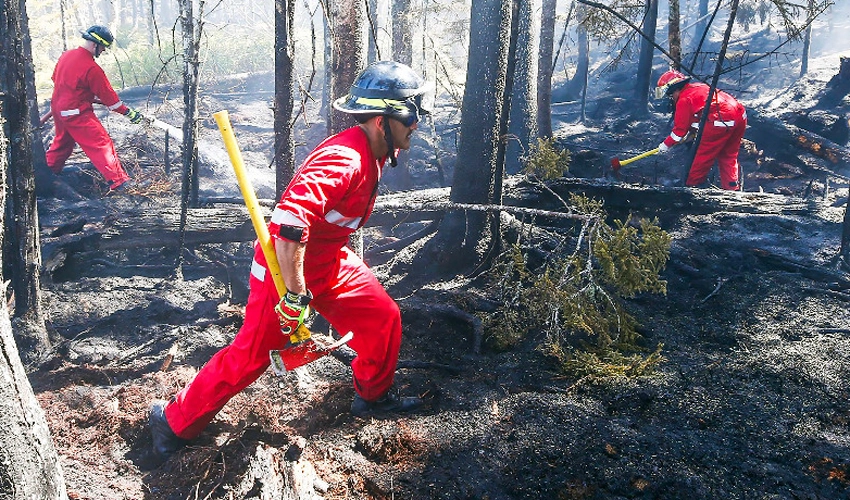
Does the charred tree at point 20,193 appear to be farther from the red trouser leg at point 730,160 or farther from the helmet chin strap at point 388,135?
the red trouser leg at point 730,160

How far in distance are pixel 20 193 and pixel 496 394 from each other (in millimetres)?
3986

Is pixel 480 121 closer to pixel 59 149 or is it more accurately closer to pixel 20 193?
pixel 20 193

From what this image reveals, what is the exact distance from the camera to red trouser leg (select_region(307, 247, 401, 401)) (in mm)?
3341

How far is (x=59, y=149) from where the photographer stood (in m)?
8.46

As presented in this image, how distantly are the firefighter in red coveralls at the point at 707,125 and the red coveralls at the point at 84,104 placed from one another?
806cm

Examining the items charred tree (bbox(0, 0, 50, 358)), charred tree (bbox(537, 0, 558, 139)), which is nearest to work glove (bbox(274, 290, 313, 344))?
charred tree (bbox(0, 0, 50, 358))

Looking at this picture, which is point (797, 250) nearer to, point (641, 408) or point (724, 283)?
point (724, 283)

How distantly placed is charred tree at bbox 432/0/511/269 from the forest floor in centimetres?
53

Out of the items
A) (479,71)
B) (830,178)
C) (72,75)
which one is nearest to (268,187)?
(72,75)


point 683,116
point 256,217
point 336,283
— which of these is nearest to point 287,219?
point 256,217

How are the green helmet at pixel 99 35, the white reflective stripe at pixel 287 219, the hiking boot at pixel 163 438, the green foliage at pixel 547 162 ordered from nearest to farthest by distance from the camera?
1. the white reflective stripe at pixel 287 219
2. the hiking boot at pixel 163 438
3. the green foliage at pixel 547 162
4. the green helmet at pixel 99 35

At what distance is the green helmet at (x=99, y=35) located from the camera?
762 cm

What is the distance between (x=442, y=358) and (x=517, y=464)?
5.07 ft

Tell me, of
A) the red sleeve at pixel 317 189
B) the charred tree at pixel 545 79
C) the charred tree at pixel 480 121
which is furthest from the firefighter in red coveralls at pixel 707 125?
the red sleeve at pixel 317 189
